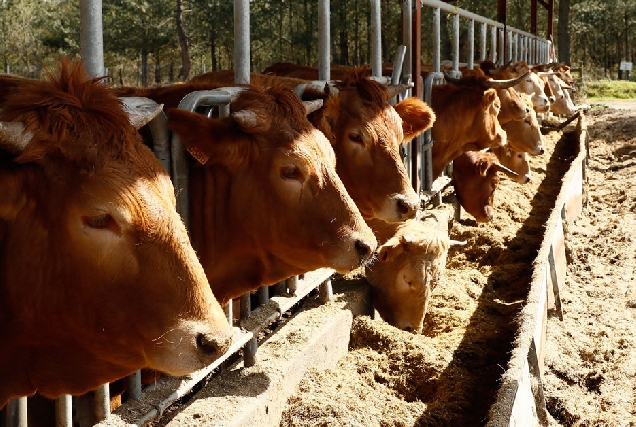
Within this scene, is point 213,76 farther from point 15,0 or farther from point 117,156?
point 15,0

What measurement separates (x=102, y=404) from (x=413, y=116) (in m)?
3.39

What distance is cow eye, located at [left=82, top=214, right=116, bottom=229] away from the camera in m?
2.37

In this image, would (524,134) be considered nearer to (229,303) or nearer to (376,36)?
(376,36)

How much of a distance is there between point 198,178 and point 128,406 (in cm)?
107

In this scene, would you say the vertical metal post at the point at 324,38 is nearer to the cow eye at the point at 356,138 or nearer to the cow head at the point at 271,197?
the cow eye at the point at 356,138

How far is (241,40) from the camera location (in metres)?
4.18

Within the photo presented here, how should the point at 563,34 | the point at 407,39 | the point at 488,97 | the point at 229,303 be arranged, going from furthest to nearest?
the point at 563,34 → the point at 488,97 → the point at 407,39 → the point at 229,303

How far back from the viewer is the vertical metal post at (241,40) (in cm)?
416

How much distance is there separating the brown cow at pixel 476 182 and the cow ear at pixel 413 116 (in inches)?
143

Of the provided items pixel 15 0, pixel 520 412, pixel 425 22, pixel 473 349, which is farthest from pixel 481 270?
pixel 15 0

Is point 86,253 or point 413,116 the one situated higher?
point 413,116

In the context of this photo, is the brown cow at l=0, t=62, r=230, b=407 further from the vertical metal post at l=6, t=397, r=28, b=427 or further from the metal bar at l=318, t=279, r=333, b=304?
the metal bar at l=318, t=279, r=333, b=304

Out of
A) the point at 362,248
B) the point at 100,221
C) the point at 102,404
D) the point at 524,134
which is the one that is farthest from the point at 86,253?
the point at 524,134

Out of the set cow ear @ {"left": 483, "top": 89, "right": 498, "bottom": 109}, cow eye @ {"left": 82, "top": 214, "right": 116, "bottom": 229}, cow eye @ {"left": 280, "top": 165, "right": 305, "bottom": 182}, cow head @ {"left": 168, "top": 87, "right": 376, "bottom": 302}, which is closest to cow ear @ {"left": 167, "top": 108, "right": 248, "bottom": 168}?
cow head @ {"left": 168, "top": 87, "right": 376, "bottom": 302}
